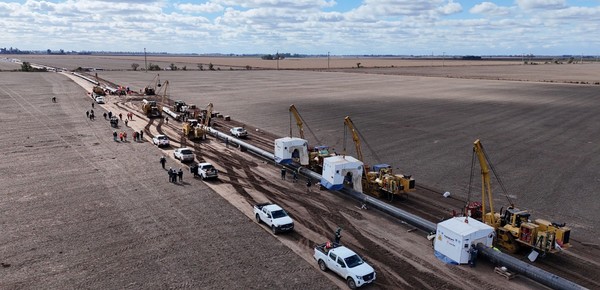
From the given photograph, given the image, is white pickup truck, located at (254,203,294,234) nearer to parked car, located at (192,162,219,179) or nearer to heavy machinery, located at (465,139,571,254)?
parked car, located at (192,162,219,179)

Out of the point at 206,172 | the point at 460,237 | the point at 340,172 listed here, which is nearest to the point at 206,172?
the point at 206,172

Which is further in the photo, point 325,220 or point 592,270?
point 325,220

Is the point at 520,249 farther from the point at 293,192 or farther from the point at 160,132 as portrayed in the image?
the point at 160,132

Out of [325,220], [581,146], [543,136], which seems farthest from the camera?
[543,136]

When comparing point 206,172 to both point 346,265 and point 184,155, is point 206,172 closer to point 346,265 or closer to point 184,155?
point 184,155

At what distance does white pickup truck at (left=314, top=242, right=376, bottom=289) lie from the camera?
1928 cm

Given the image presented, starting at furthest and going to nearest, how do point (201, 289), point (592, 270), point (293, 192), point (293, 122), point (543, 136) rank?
1. point (293, 122)
2. point (543, 136)
3. point (293, 192)
4. point (592, 270)
5. point (201, 289)

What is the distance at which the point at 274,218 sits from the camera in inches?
990

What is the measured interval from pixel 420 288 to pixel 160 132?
45420mm

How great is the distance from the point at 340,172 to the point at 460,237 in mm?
11717

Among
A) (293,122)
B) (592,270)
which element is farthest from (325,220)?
(293,122)

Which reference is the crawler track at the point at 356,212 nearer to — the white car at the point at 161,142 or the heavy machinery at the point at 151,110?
the white car at the point at 161,142

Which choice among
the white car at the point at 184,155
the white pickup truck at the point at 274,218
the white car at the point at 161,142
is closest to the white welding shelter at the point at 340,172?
the white pickup truck at the point at 274,218

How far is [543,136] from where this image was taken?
53.6 metres
